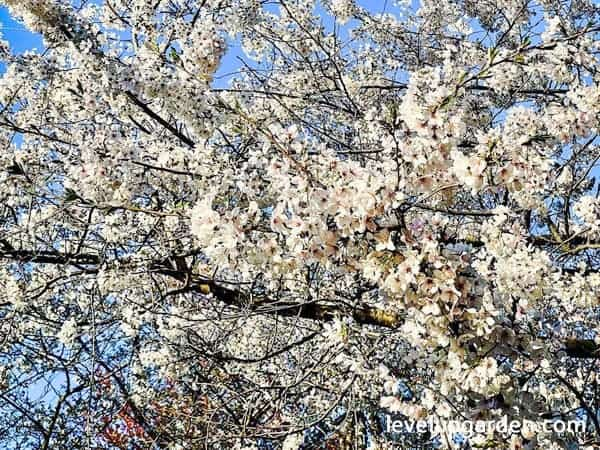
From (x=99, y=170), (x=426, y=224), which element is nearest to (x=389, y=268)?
(x=426, y=224)

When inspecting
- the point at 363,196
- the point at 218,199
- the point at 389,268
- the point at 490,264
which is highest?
the point at 218,199

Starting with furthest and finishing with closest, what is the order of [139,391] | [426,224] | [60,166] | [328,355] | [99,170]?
[139,391]
[60,166]
[328,355]
[99,170]
[426,224]

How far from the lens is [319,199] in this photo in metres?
2.22

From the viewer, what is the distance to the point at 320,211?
7.30 ft

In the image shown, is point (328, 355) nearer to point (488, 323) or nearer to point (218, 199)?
point (218, 199)

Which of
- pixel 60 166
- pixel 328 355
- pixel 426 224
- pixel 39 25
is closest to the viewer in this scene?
pixel 426 224

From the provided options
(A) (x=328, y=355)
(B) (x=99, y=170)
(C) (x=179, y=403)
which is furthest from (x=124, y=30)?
(C) (x=179, y=403)

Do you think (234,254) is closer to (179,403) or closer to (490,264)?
(490,264)

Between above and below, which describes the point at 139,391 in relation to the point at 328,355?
above

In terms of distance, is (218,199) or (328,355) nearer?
(218,199)

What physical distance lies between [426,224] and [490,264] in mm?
734

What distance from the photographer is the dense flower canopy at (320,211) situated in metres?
2.27

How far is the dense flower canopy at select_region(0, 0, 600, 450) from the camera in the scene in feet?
7.44

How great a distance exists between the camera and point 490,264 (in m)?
2.92
